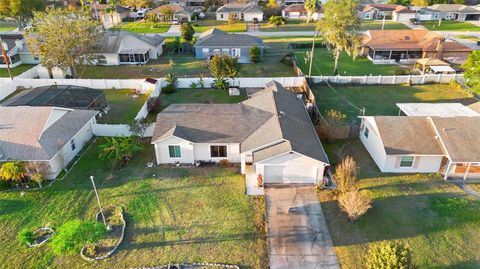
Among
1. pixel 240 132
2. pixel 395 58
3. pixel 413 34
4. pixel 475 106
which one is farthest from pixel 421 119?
pixel 413 34

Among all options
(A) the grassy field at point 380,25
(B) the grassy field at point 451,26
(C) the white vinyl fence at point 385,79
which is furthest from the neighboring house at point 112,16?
(B) the grassy field at point 451,26

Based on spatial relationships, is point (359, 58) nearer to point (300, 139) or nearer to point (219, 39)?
point (219, 39)

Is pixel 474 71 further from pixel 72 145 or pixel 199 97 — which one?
pixel 72 145

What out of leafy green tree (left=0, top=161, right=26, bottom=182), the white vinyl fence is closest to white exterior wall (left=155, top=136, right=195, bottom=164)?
leafy green tree (left=0, top=161, right=26, bottom=182)

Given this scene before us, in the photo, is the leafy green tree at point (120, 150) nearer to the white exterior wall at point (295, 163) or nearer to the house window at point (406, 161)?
the white exterior wall at point (295, 163)

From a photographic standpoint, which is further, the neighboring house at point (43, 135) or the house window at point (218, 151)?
the house window at point (218, 151)
